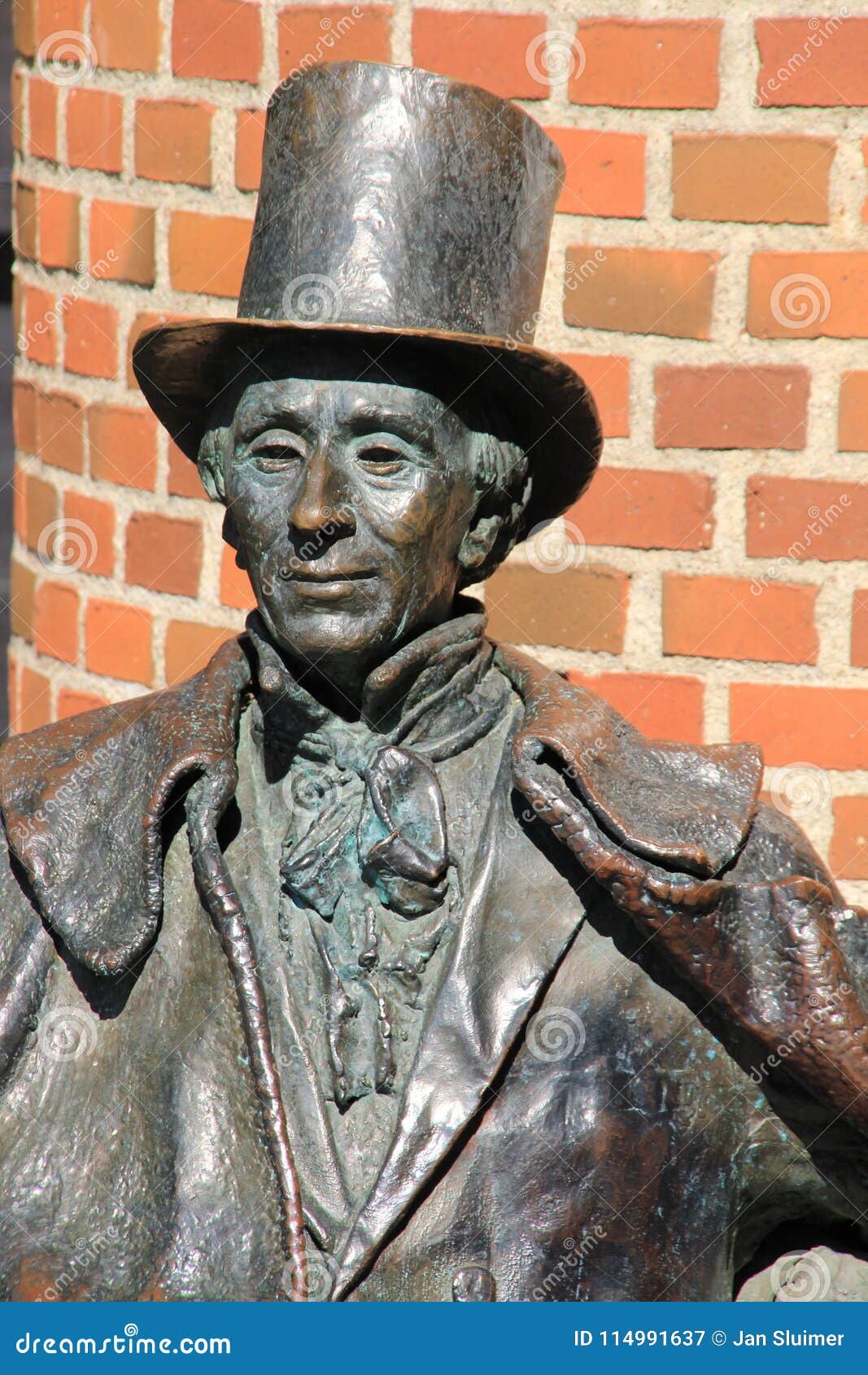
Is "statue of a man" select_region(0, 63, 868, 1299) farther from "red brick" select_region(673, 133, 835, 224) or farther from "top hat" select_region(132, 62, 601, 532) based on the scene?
"red brick" select_region(673, 133, 835, 224)

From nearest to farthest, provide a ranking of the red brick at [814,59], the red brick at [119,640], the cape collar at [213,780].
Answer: the cape collar at [213,780]
the red brick at [814,59]
the red brick at [119,640]

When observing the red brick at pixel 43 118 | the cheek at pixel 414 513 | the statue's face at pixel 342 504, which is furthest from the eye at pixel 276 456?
the red brick at pixel 43 118

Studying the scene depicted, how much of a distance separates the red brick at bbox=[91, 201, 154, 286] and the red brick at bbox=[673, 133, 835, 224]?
0.93m

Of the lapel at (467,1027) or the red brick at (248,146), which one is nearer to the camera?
the lapel at (467,1027)

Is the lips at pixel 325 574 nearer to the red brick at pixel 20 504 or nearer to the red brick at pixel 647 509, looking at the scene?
the red brick at pixel 647 509

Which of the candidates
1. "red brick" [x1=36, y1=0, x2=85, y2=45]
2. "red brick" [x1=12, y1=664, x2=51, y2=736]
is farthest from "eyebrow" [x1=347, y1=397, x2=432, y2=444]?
"red brick" [x1=12, y1=664, x2=51, y2=736]

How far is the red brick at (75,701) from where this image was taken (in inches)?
151

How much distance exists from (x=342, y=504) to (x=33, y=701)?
1.79 metres

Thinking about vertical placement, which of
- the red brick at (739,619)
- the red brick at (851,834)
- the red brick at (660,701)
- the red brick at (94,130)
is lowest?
the red brick at (851,834)

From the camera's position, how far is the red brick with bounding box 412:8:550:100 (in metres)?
3.28

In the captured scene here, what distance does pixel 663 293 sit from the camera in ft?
10.8

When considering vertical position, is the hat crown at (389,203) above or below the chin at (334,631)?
above

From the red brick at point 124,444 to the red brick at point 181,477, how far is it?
4cm

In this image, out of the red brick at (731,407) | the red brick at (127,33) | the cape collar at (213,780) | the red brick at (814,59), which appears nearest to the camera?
the cape collar at (213,780)
